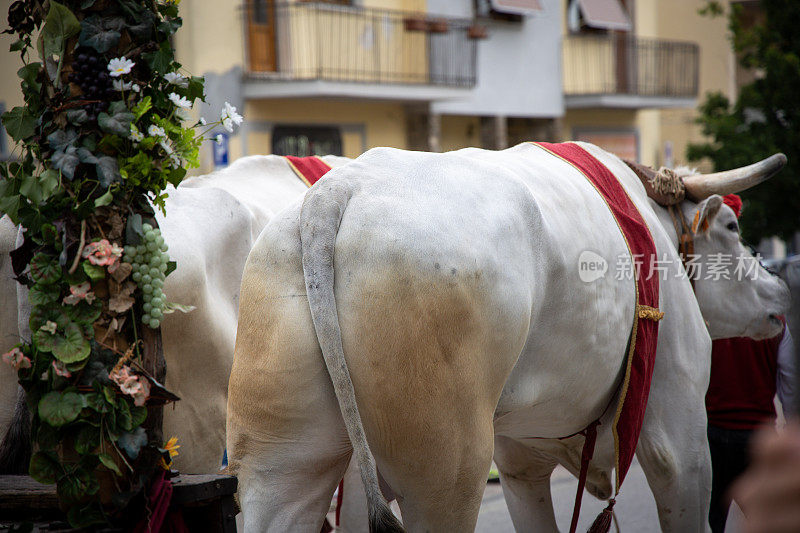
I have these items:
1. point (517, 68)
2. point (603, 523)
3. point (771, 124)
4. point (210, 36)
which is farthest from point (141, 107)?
point (517, 68)

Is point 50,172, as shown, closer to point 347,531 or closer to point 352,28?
point 347,531

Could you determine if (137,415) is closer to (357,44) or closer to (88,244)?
(88,244)

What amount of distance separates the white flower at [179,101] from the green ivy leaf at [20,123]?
370mm

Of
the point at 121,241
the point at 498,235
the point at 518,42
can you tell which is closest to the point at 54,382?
the point at 121,241

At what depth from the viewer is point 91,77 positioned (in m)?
2.48

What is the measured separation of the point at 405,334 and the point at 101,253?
810 millimetres

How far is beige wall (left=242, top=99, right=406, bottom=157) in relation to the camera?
1349 centimetres

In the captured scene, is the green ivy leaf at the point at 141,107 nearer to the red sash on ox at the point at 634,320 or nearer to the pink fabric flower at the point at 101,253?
the pink fabric flower at the point at 101,253

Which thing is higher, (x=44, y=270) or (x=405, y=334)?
(x=44, y=270)

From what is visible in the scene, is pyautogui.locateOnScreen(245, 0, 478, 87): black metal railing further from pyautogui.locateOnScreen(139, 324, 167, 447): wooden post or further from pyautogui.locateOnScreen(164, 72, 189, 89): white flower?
pyautogui.locateOnScreen(139, 324, 167, 447): wooden post

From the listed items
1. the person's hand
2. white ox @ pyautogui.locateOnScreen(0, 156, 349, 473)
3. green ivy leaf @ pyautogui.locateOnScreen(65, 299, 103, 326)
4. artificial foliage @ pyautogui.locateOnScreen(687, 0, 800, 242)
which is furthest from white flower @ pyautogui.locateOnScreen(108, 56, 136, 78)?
artificial foliage @ pyautogui.locateOnScreen(687, 0, 800, 242)

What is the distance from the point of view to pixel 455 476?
2.48 meters

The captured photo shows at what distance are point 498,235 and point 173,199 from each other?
6.29 feet

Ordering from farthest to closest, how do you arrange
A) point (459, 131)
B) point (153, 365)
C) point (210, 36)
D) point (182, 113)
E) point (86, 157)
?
point (459, 131)
point (210, 36)
point (182, 113)
point (153, 365)
point (86, 157)
